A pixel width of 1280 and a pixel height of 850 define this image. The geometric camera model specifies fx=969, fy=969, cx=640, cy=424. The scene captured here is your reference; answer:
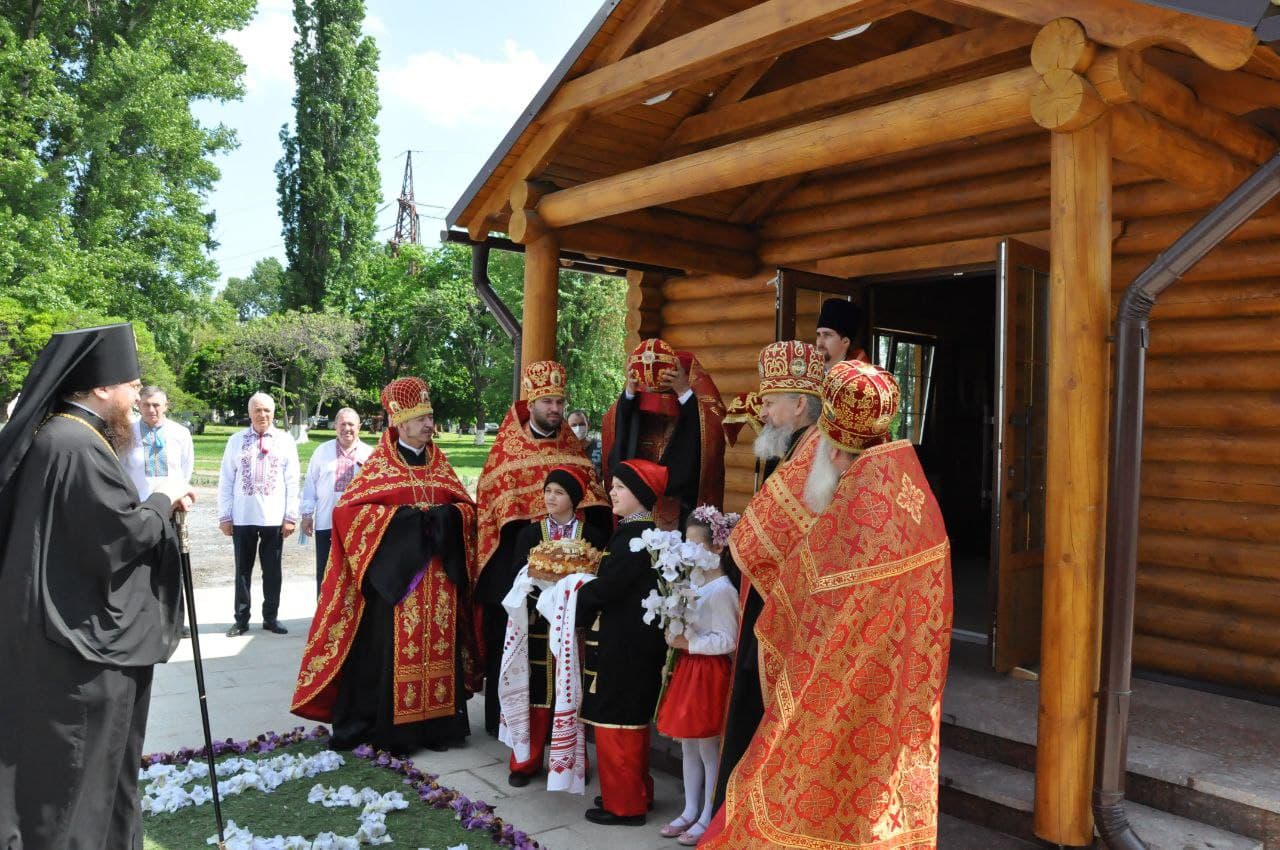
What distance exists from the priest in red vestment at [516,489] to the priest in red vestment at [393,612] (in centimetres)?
18

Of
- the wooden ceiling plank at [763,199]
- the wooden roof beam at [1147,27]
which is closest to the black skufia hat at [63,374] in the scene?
the wooden roof beam at [1147,27]

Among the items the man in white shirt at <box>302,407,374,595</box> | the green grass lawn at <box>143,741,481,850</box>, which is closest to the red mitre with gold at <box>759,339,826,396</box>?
the green grass lawn at <box>143,741,481,850</box>

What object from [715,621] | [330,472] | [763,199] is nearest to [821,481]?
[715,621]

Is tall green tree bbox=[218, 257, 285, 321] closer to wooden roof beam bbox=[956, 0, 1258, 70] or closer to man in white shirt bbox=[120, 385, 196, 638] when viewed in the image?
man in white shirt bbox=[120, 385, 196, 638]

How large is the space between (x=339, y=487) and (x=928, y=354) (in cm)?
599

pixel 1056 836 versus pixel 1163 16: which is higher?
pixel 1163 16

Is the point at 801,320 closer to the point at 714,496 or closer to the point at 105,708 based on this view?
the point at 714,496

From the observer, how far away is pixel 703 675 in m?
4.38

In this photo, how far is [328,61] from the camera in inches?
1491

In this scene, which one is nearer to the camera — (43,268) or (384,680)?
(384,680)

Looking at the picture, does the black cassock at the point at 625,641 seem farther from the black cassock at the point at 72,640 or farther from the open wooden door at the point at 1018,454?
the open wooden door at the point at 1018,454

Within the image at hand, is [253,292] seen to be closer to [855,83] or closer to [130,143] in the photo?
[130,143]

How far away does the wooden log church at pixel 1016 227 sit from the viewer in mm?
4008

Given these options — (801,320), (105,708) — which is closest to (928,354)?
(801,320)
